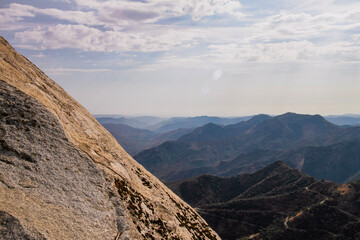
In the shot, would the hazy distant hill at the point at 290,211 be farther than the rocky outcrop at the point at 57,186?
Yes

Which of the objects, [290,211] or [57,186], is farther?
[290,211]

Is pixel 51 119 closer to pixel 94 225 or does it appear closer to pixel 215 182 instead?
pixel 94 225

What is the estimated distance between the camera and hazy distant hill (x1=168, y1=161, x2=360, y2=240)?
8194 centimetres

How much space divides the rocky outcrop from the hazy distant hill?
262ft

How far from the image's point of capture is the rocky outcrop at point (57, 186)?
11500mm

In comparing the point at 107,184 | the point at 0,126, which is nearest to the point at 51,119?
the point at 0,126

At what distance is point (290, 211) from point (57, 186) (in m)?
111

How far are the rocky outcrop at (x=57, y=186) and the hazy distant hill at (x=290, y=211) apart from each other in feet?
262

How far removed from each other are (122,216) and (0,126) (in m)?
8.56

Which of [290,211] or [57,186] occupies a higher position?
[57,186]

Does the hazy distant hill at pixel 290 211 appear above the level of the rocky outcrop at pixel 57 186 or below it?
below

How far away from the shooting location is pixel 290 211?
104688 mm

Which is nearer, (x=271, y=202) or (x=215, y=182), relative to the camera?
(x=271, y=202)

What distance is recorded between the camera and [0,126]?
14.1 meters
